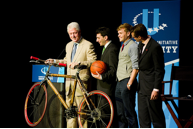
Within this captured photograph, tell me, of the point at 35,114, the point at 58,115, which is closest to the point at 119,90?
the point at 58,115

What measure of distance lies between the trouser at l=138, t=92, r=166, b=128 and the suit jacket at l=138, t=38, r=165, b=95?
0.34 feet

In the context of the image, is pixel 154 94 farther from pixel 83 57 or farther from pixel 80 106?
pixel 83 57

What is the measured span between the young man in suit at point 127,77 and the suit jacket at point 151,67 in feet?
0.43

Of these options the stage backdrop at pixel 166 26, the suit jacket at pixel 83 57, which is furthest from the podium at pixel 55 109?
the stage backdrop at pixel 166 26

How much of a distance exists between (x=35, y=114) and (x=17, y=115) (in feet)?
3.70

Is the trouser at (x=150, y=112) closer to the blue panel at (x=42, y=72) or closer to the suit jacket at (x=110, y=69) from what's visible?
the suit jacket at (x=110, y=69)

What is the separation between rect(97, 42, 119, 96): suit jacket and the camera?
122 inches

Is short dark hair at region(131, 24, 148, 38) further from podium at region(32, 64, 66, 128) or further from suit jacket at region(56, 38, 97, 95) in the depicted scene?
podium at region(32, 64, 66, 128)

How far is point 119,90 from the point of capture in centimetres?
300

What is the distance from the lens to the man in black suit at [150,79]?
8.40ft

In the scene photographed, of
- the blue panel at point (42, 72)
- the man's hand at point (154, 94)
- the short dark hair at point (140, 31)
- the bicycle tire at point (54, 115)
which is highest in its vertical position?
the short dark hair at point (140, 31)

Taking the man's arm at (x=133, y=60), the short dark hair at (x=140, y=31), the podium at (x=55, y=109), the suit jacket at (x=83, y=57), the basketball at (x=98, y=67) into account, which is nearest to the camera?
the short dark hair at (x=140, y=31)

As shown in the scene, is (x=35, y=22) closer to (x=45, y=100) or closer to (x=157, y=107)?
(x=45, y=100)

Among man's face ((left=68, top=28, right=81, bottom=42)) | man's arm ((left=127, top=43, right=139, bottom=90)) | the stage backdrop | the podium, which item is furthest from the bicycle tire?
the stage backdrop
